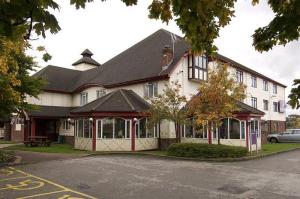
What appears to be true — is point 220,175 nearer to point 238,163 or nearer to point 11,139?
point 238,163

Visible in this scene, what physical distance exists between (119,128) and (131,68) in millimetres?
8280

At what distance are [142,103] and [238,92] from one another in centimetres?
935

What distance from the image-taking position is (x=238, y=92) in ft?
74.5

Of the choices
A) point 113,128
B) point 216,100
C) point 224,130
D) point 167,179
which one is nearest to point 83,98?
point 113,128

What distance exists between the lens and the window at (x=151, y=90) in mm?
29094

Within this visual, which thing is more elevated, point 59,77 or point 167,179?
point 59,77

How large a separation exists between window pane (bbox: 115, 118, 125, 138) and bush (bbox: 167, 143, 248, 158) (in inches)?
227

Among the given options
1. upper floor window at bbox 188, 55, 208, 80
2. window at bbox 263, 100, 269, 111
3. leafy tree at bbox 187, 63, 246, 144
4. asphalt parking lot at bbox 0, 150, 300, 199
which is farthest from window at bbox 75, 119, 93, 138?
window at bbox 263, 100, 269, 111

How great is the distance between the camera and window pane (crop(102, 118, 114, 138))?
26469 millimetres

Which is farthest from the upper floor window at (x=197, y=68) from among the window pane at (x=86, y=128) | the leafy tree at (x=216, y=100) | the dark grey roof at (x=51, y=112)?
the dark grey roof at (x=51, y=112)

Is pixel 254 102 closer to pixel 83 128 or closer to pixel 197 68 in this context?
pixel 197 68

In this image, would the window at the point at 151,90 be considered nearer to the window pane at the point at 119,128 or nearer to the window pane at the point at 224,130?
the window pane at the point at 119,128

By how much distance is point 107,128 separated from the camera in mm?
26594

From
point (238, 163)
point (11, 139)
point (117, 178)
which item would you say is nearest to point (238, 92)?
point (238, 163)
